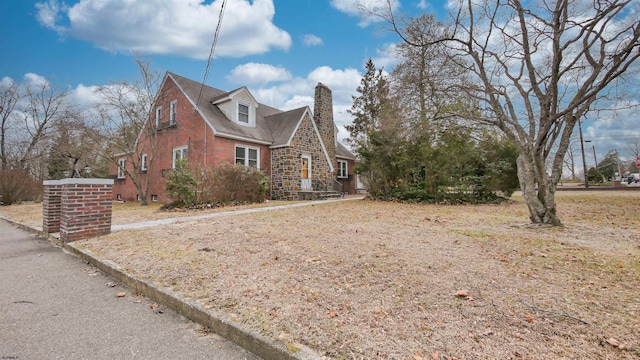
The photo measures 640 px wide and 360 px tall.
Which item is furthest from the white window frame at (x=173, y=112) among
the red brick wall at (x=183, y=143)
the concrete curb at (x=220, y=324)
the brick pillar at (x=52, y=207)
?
the concrete curb at (x=220, y=324)

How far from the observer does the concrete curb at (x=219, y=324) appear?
192cm

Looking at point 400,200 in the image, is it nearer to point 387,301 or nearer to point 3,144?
point 387,301

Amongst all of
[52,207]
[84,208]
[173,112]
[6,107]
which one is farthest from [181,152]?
[6,107]

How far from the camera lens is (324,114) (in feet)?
61.6

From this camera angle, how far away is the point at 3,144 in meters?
22.1

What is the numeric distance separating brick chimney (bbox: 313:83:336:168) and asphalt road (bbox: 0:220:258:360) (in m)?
15.7

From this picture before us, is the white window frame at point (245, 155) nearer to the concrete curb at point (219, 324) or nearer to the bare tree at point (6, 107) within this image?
the concrete curb at point (219, 324)

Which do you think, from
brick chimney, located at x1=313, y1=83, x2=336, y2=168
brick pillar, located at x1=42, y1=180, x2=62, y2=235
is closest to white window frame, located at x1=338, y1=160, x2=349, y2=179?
brick chimney, located at x1=313, y1=83, x2=336, y2=168

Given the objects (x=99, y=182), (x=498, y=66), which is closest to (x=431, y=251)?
(x=498, y=66)

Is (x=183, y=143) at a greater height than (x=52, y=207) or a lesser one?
greater

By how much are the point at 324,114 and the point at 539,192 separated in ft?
46.5

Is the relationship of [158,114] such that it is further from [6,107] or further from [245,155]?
[6,107]

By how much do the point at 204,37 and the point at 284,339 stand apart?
30.6ft

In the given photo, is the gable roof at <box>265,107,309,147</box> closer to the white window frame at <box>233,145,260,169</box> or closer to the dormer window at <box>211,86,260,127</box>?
the white window frame at <box>233,145,260,169</box>
